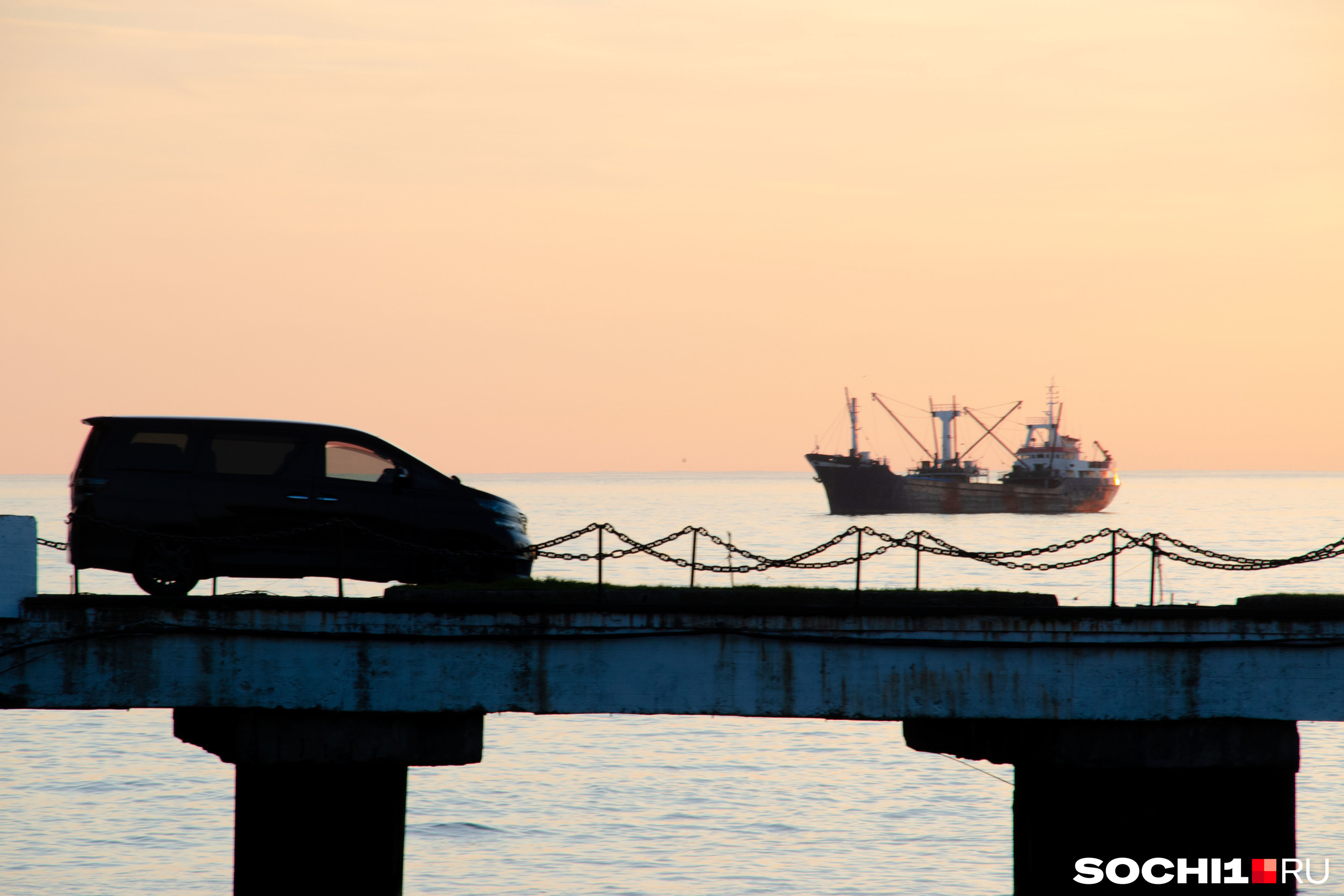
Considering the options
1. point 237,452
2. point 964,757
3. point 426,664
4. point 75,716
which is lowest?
point 75,716

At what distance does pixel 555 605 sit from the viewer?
37.8ft

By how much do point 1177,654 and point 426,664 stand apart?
6.54 m

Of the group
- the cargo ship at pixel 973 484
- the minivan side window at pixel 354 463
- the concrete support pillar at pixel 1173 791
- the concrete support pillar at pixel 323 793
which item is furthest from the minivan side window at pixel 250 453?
the cargo ship at pixel 973 484

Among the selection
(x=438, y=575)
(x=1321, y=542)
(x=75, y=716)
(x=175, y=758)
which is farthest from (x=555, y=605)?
(x=1321, y=542)

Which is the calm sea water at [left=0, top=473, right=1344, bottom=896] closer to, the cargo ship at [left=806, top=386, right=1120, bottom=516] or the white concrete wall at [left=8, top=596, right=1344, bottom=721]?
the white concrete wall at [left=8, top=596, right=1344, bottom=721]

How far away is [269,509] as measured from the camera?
13305mm

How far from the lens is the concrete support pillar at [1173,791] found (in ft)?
37.5

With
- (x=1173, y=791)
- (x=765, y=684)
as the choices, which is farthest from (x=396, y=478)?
(x=1173, y=791)

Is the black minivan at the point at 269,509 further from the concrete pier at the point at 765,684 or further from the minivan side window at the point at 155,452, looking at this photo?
the concrete pier at the point at 765,684

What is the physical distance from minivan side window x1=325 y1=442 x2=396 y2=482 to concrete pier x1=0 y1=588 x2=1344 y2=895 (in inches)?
96.8

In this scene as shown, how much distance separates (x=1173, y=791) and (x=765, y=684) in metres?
3.71

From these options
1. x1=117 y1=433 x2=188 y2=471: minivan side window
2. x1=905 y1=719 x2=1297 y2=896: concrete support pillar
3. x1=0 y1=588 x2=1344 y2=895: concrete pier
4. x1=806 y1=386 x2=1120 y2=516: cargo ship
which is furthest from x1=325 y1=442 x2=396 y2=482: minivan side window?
x1=806 y1=386 x2=1120 y2=516: cargo ship

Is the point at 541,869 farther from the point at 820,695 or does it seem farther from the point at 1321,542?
the point at 1321,542

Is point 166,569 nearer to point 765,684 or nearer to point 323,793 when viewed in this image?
point 323,793
